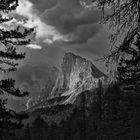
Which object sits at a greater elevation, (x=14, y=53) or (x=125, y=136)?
(x=14, y=53)

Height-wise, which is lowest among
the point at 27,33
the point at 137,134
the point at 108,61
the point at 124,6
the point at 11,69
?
the point at 137,134

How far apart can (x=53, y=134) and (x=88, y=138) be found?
47.3m

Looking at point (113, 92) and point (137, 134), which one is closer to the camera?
point (137, 134)

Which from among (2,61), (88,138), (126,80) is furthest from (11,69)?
(88,138)

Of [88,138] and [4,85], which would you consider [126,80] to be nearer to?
[4,85]

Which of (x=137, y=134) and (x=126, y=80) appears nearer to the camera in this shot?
(x=137, y=134)

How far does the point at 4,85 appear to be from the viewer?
16.5 meters

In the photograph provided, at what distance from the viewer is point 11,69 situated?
17.0 m

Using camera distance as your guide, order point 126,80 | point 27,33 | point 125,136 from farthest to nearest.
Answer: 1. point 126,80
2. point 27,33
3. point 125,136

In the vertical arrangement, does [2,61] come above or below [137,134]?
above

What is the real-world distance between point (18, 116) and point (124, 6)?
42.9 ft

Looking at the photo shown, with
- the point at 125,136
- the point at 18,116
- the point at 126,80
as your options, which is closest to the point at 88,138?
the point at 126,80

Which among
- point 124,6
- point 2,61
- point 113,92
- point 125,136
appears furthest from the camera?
point 113,92

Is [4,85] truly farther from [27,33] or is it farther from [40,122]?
[40,122]
